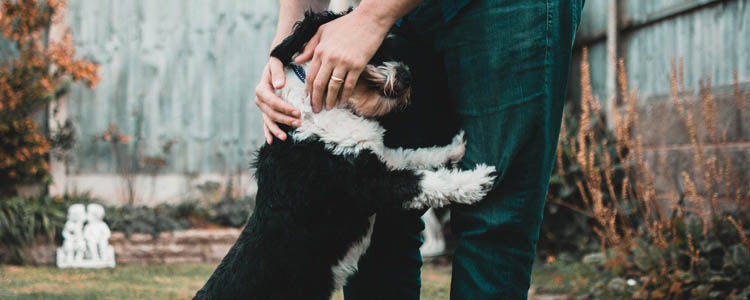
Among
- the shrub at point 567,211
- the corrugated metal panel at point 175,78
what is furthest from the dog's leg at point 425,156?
the corrugated metal panel at point 175,78

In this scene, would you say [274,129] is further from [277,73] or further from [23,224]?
[23,224]

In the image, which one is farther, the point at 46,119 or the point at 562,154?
the point at 46,119

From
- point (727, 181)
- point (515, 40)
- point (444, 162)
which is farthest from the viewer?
point (727, 181)

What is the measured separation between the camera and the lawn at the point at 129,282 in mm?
3826

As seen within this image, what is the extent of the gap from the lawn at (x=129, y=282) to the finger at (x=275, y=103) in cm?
210

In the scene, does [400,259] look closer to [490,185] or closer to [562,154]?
[490,185]

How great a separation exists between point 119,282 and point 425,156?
3208mm

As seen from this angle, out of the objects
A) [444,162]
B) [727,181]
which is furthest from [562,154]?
[444,162]

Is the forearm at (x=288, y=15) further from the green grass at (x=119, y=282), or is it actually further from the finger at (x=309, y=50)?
the green grass at (x=119, y=282)

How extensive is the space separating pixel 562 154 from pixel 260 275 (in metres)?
3.87

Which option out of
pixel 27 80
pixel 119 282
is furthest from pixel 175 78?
pixel 119 282

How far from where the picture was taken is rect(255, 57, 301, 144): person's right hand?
1.87m

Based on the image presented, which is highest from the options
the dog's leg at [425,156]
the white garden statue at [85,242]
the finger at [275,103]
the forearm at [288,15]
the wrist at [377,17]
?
the forearm at [288,15]

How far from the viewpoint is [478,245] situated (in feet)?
5.23
